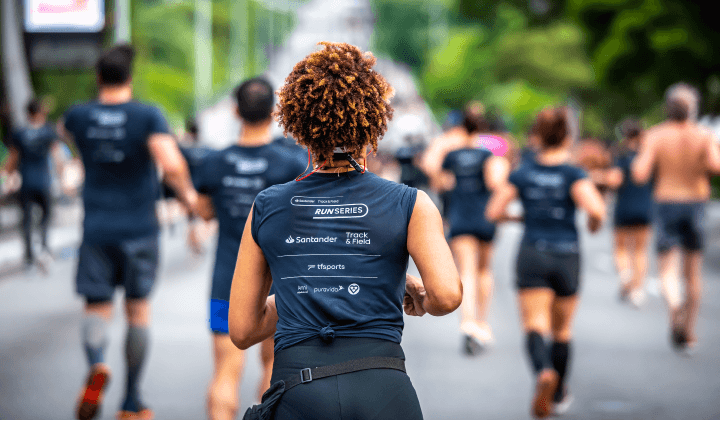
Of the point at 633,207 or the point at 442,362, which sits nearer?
the point at 442,362

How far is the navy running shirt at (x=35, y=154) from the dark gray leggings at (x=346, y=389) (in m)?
9.46

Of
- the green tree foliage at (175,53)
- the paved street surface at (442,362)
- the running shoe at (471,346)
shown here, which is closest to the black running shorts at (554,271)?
the paved street surface at (442,362)

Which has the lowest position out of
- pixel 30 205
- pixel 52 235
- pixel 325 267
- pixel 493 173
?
pixel 52 235

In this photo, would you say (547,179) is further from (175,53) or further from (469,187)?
(175,53)

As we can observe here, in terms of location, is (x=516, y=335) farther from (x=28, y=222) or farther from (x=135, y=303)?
(x=28, y=222)

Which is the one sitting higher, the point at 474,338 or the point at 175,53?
the point at 474,338

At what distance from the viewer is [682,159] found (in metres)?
7.52

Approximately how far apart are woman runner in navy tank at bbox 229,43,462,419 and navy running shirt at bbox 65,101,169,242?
2.52m

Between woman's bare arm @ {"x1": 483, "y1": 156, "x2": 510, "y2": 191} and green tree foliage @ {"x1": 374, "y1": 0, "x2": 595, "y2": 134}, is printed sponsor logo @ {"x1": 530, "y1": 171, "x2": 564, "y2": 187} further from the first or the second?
green tree foliage @ {"x1": 374, "y1": 0, "x2": 595, "y2": 134}

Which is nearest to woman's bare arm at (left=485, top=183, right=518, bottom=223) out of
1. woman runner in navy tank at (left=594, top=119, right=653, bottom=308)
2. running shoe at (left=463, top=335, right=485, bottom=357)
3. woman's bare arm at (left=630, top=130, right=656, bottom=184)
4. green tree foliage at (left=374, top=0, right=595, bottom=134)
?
running shoe at (left=463, top=335, right=485, bottom=357)

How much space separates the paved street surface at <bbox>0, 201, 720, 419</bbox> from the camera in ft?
19.5

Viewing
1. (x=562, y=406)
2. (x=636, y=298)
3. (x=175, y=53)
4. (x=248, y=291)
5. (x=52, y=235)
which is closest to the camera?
(x=248, y=291)

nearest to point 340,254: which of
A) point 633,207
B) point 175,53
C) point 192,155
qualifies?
point 633,207

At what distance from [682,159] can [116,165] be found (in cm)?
474
